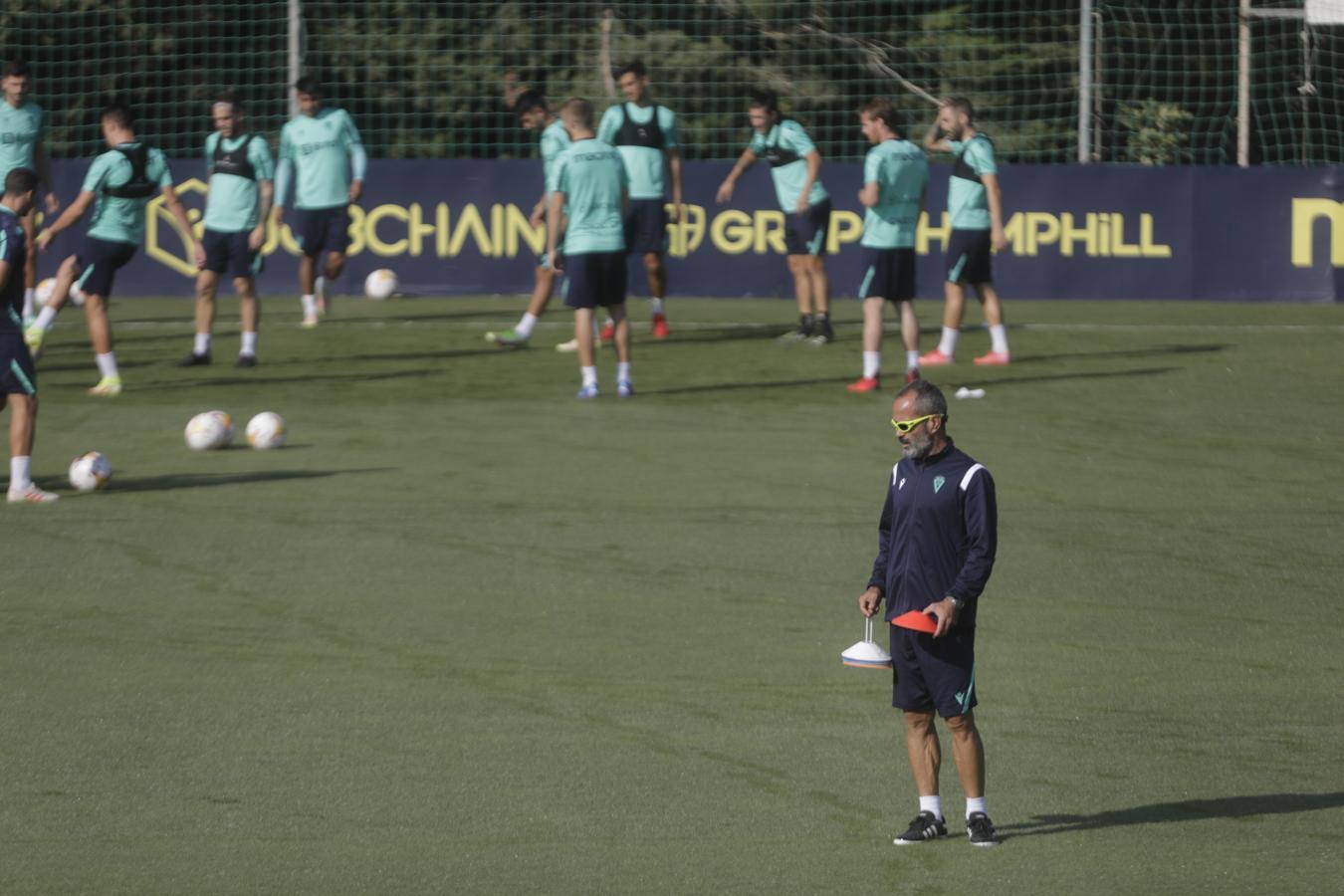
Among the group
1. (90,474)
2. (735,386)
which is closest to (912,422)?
(90,474)

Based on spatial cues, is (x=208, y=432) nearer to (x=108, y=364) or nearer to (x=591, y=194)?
(x=108, y=364)

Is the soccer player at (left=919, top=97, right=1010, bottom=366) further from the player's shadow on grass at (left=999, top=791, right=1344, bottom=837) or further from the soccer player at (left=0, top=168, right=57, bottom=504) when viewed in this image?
the player's shadow on grass at (left=999, top=791, right=1344, bottom=837)

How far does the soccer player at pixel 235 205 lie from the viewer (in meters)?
17.0

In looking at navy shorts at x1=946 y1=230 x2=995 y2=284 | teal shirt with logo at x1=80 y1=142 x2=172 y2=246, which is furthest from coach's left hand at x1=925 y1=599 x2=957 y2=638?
navy shorts at x1=946 y1=230 x2=995 y2=284

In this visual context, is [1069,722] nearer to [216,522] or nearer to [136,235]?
[216,522]

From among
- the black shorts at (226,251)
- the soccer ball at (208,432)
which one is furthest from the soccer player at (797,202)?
the soccer ball at (208,432)

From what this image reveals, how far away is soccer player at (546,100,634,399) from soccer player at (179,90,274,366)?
9.30 feet

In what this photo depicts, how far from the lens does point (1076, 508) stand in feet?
39.2

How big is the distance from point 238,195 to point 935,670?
11.8 metres

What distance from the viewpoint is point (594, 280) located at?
15.5 m

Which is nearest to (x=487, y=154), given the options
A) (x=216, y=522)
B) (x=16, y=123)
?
(x=16, y=123)

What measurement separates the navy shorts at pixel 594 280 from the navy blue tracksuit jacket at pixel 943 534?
8986mm

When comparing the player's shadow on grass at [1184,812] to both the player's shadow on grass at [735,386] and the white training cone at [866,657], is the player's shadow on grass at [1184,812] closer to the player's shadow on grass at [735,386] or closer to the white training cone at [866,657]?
the white training cone at [866,657]

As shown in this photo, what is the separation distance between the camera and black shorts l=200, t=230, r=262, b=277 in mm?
16953
